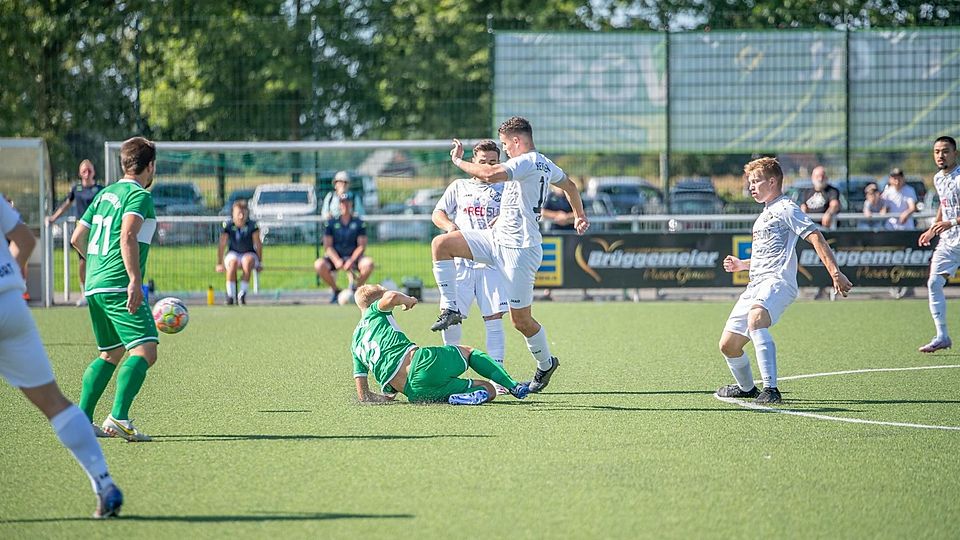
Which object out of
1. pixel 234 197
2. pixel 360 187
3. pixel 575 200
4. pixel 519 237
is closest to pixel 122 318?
pixel 519 237

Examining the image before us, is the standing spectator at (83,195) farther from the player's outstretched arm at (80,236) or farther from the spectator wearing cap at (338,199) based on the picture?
the player's outstretched arm at (80,236)

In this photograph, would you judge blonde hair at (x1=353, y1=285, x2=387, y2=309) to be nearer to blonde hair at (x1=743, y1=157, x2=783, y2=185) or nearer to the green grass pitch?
the green grass pitch

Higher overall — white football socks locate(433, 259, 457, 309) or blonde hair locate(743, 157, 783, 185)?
blonde hair locate(743, 157, 783, 185)

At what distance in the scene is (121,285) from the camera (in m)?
7.64

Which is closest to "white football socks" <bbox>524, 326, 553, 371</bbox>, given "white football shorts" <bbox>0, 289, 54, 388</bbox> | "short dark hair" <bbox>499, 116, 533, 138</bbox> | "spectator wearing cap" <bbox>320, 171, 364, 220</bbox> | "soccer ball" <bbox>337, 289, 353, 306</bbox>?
"short dark hair" <bbox>499, 116, 533, 138</bbox>

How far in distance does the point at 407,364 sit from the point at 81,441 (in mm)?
3554

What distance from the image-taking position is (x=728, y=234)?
19766 millimetres

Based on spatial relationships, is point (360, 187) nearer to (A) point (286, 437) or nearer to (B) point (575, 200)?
(B) point (575, 200)

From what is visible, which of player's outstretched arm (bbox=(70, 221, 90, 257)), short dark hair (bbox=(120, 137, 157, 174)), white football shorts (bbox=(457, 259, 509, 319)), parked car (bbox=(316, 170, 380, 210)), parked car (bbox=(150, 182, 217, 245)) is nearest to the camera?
short dark hair (bbox=(120, 137, 157, 174))

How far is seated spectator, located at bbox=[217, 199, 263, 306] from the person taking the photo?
1961 centimetres

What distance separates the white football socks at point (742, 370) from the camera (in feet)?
30.2

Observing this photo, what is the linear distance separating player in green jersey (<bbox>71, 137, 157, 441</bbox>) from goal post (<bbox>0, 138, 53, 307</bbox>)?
12.5 m

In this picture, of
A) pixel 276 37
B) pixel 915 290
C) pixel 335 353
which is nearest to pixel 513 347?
pixel 335 353

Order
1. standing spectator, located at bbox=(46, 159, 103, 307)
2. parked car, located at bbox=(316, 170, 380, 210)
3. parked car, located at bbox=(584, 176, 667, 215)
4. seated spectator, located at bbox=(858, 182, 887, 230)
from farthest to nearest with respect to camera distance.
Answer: parked car, located at bbox=(584, 176, 667, 215) < parked car, located at bbox=(316, 170, 380, 210) < seated spectator, located at bbox=(858, 182, 887, 230) < standing spectator, located at bbox=(46, 159, 103, 307)
